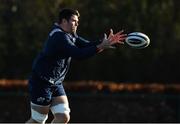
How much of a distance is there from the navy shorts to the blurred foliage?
795cm

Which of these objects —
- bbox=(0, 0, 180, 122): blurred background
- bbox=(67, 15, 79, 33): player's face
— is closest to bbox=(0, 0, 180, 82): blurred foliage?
bbox=(0, 0, 180, 122): blurred background

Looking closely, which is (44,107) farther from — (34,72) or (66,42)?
(66,42)

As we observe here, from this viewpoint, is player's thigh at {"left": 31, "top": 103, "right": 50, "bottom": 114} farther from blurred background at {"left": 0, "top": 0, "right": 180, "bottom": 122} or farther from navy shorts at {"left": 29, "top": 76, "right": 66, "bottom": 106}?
blurred background at {"left": 0, "top": 0, "right": 180, "bottom": 122}

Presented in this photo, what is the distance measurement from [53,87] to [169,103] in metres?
5.85

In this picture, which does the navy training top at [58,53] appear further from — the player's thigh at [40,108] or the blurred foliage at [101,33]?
the blurred foliage at [101,33]

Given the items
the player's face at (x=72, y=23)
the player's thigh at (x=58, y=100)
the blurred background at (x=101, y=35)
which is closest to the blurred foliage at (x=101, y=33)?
the blurred background at (x=101, y=35)

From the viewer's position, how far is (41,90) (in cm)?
891

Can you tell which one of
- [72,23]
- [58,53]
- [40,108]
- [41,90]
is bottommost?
[40,108]

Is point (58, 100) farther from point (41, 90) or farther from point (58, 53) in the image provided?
point (58, 53)

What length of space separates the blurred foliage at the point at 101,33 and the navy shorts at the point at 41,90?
7950 millimetres

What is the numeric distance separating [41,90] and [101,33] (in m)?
8.11

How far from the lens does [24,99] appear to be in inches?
560

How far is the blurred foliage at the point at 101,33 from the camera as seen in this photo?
1702 centimetres

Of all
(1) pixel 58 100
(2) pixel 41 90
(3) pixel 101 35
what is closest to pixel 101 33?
(3) pixel 101 35
